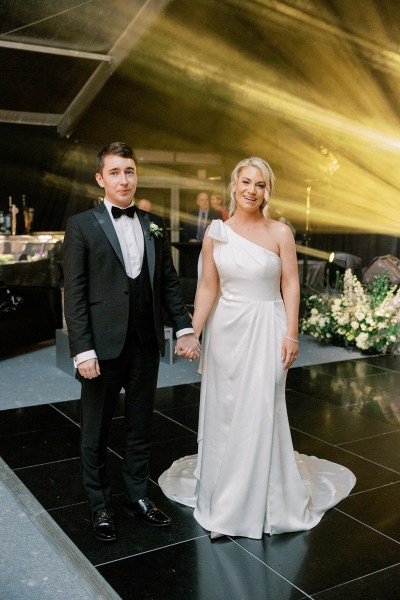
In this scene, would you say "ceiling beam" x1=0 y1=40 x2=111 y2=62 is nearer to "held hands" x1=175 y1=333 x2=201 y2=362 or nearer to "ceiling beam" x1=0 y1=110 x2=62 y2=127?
"ceiling beam" x1=0 y1=110 x2=62 y2=127

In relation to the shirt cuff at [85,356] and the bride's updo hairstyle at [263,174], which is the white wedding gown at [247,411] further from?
the shirt cuff at [85,356]

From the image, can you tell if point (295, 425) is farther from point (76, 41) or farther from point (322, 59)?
point (76, 41)

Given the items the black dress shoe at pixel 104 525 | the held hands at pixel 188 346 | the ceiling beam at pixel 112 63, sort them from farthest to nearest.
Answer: the ceiling beam at pixel 112 63 < the held hands at pixel 188 346 < the black dress shoe at pixel 104 525

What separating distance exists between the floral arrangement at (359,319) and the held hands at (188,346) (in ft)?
14.5

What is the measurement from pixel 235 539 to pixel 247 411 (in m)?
0.58

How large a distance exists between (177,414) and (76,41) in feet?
27.7

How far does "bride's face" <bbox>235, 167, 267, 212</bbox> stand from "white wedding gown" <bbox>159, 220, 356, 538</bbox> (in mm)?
156

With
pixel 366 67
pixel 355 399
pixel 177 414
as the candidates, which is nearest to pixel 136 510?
pixel 177 414

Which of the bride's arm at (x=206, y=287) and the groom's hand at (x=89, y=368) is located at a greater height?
the bride's arm at (x=206, y=287)

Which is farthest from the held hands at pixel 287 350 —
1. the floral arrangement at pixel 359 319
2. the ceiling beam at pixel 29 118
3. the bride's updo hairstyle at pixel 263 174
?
the ceiling beam at pixel 29 118

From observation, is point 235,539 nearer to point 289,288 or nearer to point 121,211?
point 289,288

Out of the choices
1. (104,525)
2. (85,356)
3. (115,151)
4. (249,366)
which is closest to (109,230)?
(115,151)

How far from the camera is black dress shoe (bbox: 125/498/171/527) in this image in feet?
10.3

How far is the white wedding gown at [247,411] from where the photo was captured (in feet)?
10.0
